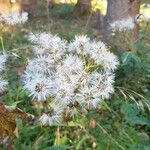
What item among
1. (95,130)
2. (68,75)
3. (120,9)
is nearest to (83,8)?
(120,9)

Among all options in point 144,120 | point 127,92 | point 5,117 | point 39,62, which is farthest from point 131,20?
point 5,117

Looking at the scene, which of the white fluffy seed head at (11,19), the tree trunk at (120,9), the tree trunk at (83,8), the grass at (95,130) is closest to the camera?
the grass at (95,130)

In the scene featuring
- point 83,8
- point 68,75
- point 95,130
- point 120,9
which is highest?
point 68,75

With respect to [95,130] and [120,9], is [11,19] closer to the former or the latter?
[95,130]

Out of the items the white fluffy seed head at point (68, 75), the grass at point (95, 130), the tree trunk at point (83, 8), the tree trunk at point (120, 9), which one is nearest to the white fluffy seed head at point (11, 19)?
the grass at point (95, 130)

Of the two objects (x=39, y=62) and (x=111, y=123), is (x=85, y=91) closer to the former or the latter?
(x=39, y=62)

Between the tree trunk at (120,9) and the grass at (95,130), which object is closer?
the grass at (95,130)

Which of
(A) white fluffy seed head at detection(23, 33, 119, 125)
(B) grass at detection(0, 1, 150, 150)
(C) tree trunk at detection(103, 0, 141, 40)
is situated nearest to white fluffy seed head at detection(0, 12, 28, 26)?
(B) grass at detection(0, 1, 150, 150)

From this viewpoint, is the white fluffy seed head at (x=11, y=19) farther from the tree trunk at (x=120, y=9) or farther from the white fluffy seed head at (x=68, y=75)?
the tree trunk at (x=120, y=9)

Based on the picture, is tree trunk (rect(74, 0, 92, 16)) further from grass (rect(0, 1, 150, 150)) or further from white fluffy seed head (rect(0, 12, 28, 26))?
grass (rect(0, 1, 150, 150))
